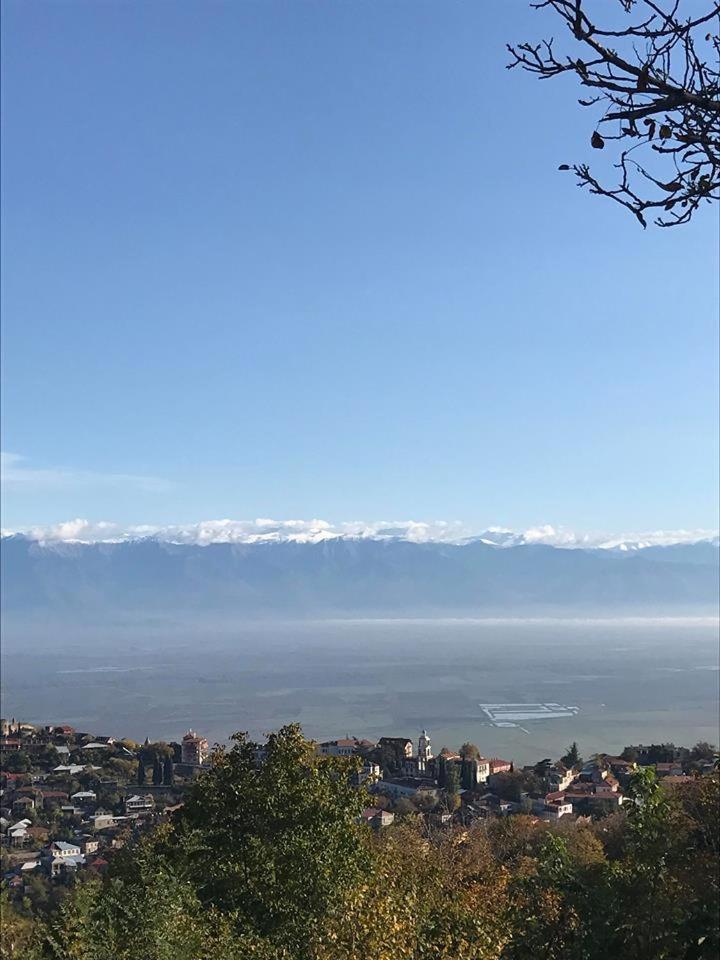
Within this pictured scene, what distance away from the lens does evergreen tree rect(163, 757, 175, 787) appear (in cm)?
3260

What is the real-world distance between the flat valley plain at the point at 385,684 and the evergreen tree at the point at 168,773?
13.2 metres

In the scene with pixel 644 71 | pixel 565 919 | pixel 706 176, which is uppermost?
pixel 644 71

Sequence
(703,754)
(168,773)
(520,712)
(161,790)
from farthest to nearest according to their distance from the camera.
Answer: (520,712) → (168,773) → (703,754) → (161,790)

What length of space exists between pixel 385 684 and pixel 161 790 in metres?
50.1

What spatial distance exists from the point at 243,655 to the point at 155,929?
345 ft

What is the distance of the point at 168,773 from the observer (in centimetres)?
3356

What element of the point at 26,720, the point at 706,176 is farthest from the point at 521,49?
the point at 26,720

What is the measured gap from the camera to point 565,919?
18.7 feet

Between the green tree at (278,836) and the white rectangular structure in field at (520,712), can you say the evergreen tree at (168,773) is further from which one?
the white rectangular structure in field at (520,712)

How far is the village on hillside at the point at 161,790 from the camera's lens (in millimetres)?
22875

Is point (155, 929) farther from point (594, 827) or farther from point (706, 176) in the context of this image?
point (594, 827)

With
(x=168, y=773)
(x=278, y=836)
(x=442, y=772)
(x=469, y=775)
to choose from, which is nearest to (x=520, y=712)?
(x=442, y=772)

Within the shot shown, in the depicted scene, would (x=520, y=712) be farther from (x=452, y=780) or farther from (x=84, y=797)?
(x=84, y=797)

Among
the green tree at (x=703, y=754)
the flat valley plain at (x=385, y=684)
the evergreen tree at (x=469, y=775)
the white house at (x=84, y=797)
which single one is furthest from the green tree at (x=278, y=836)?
the flat valley plain at (x=385, y=684)
